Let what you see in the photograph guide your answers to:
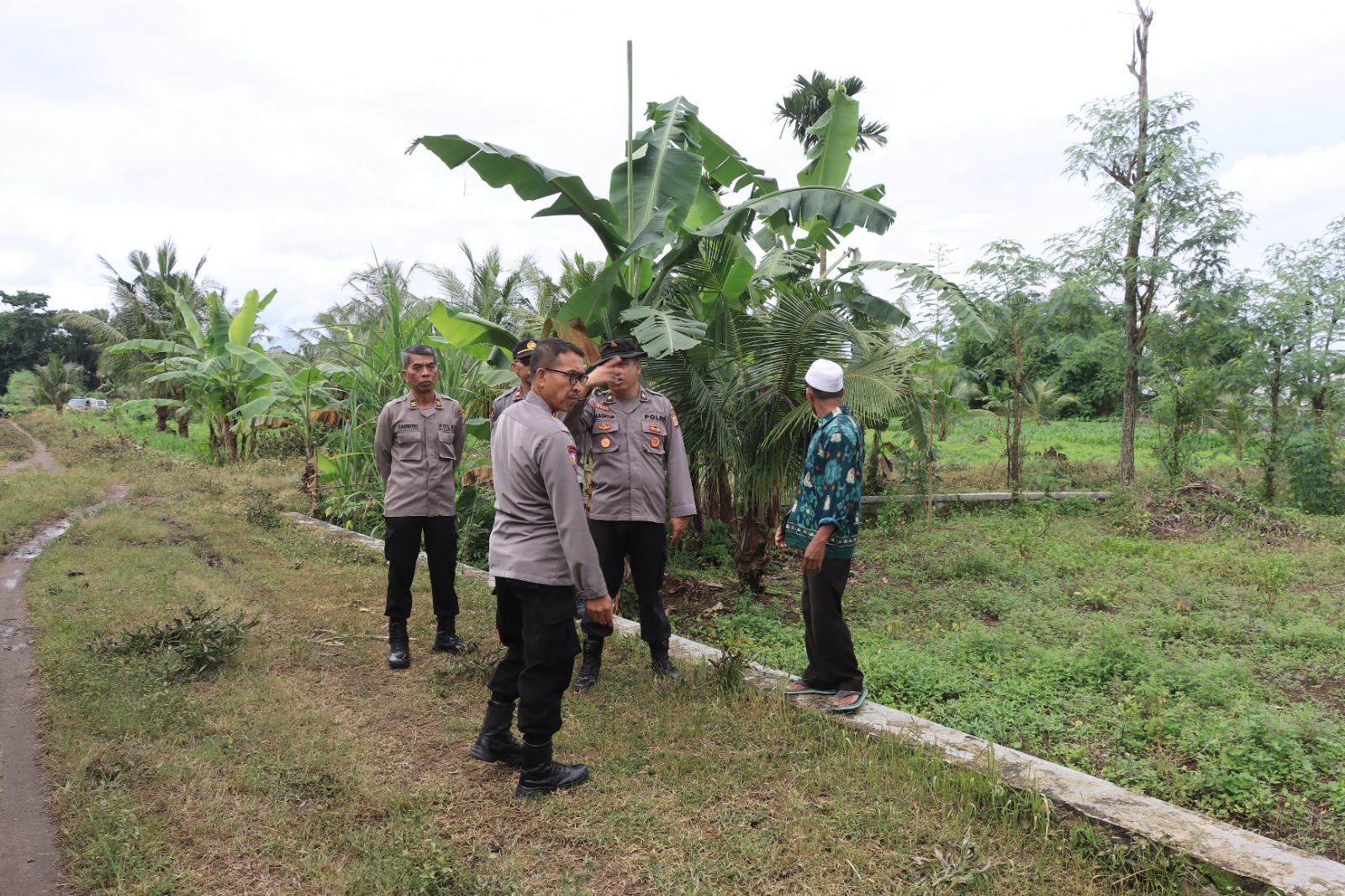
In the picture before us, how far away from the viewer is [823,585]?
4.05 meters

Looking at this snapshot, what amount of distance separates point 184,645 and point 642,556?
2.80 metres

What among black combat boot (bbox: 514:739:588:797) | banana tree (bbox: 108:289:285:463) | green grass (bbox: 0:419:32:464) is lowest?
black combat boot (bbox: 514:739:588:797)

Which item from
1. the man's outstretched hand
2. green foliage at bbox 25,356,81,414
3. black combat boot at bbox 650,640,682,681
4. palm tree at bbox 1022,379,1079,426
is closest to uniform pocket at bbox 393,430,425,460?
black combat boot at bbox 650,640,682,681

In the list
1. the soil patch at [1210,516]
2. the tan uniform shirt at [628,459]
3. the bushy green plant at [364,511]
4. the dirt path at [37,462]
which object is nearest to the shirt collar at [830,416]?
the tan uniform shirt at [628,459]

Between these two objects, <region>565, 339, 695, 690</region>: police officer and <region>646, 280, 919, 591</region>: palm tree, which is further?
<region>646, 280, 919, 591</region>: palm tree

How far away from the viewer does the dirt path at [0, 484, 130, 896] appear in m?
2.80

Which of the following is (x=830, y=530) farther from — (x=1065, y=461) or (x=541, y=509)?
(x=1065, y=461)

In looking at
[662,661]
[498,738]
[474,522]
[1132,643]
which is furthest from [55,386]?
[1132,643]

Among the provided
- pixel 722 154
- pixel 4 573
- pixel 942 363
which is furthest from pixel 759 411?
pixel 4 573

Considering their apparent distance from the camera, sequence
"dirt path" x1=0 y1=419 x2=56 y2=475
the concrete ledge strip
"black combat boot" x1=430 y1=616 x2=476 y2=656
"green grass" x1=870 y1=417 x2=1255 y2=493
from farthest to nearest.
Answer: "dirt path" x1=0 y1=419 x2=56 y2=475 < "green grass" x1=870 y1=417 x2=1255 y2=493 < "black combat boot" x1=430 y1=616 x2=476 y2=656 < the concrete ledge strip

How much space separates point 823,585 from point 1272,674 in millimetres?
2907

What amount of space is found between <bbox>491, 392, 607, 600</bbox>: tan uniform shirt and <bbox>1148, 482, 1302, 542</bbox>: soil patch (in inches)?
321

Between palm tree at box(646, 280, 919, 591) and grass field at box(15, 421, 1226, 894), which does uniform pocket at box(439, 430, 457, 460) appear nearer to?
grass field at box(15, 421, 1226, 894)

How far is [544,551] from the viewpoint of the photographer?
3.27m
